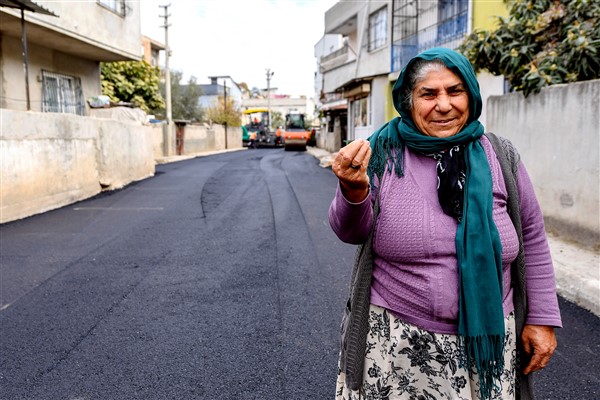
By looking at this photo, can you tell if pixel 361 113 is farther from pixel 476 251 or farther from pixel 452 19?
pixel 476 251

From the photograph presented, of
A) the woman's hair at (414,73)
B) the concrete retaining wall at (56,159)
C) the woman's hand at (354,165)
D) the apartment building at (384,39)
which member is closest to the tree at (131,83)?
the apartment building at (384,39)

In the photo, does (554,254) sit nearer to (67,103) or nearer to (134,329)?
(134,329)

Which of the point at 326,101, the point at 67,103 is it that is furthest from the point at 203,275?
the point at 326,101

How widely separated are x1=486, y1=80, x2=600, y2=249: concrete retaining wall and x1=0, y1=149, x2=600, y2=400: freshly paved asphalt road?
206cm

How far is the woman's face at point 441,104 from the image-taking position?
1960 millimetres

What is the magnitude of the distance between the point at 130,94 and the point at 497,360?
2471 cm

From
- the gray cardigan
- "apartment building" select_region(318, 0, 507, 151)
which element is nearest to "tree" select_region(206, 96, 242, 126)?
"apartment building" select_region(318, 0, 507, 151)

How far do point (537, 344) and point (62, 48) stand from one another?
51.4ft

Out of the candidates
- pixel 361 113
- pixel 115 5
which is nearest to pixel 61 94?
pixel 115 5

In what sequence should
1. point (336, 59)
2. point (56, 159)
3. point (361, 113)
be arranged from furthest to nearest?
point (336, 59), point (361, 113), point (56, 159)

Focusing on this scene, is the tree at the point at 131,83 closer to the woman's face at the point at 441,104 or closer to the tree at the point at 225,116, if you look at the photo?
the tree at the point at 225,116

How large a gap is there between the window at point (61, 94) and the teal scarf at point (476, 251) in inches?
568

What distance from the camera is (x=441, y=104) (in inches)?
77.0

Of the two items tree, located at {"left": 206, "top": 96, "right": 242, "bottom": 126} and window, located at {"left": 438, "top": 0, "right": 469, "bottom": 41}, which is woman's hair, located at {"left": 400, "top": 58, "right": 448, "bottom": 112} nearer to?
window, located at {"left": 438, "top": 0, "right": 469, "bottom": 41}
